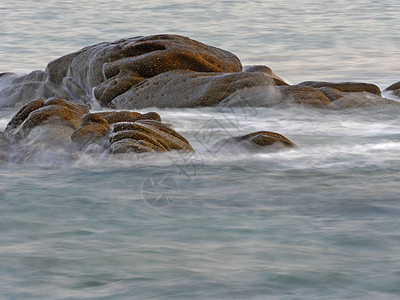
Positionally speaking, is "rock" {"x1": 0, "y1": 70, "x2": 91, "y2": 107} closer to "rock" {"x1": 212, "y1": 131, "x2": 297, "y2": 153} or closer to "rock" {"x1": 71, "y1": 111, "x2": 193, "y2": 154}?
"rock" {"x1": 71, "y1": 111, "x2": 193, "y2": 154}

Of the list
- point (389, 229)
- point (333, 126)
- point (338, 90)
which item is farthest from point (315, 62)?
point (389, 229)

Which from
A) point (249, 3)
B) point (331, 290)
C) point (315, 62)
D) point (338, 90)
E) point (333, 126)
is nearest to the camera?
point (331, 290)

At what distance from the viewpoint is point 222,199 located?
6.61 metres

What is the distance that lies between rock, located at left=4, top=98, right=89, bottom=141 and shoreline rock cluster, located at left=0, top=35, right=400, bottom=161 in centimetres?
1

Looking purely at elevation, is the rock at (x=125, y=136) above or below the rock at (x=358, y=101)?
above

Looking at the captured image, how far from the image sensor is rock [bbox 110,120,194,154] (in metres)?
8.02

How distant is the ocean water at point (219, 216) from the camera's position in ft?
15.4

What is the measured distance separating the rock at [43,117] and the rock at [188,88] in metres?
3.08

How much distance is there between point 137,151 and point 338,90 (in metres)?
6.03

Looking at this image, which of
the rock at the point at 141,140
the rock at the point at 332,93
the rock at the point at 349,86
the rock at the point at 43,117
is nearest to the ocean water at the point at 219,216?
the rock at the point at 141,140

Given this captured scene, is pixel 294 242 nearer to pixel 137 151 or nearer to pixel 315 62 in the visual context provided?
pixel 137 151

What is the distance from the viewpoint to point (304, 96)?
12.4m

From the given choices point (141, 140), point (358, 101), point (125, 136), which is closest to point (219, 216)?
point (141, 140)

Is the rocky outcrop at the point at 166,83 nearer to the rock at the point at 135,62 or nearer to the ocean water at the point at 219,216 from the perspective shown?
the rock at the point at 135,62
